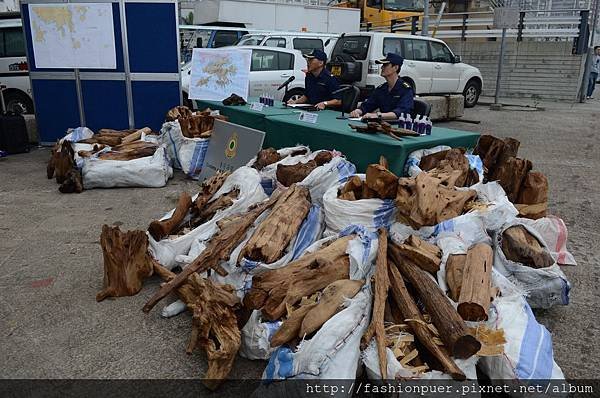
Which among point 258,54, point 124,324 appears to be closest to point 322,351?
point 124,324

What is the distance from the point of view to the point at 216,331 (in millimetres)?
2699

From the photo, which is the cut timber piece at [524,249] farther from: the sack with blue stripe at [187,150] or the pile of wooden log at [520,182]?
the sack with blue stripe at [187,150]

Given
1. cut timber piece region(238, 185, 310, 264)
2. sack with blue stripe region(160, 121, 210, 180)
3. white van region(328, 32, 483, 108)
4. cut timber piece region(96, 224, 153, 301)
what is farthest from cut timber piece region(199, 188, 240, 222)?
white van region(328, 32, 483, 108)

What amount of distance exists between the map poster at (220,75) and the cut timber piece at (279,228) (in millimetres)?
4008

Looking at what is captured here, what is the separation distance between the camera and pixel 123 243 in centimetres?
346

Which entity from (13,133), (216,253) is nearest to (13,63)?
(13,133)

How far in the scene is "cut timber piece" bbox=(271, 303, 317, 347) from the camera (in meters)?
2.52

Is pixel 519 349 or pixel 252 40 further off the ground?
pixel 252 40

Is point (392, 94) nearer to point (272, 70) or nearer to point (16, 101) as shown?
point (272, 70)

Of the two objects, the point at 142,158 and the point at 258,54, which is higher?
the point at 258,54

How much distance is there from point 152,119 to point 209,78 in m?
1.11

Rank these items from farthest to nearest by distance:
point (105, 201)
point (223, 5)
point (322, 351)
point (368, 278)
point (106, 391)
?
point (223, 5), point (105, 201), point (368, 278), point (106, 391), point (322, 351)

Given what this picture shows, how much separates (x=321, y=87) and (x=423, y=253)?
13.3 feet

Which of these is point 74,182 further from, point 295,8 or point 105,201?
point 295,8
